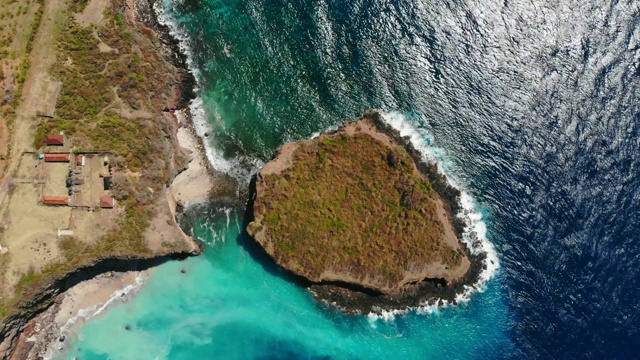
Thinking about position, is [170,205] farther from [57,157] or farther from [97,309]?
[97,309]

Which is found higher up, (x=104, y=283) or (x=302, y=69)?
(x=302, y=69)

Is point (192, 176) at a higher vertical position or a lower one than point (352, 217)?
higher

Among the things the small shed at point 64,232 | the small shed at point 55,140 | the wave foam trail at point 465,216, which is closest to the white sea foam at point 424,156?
the wave foam trail at point 465,216

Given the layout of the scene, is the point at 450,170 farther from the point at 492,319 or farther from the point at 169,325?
the point at 169,325

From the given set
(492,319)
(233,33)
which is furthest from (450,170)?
Result: (233,33)

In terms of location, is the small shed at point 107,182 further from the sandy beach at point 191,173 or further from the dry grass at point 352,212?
the dry grass at point 352,212

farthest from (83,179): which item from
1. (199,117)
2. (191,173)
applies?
(199,117)
